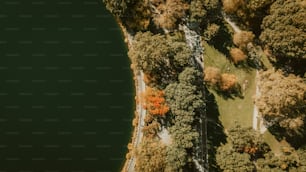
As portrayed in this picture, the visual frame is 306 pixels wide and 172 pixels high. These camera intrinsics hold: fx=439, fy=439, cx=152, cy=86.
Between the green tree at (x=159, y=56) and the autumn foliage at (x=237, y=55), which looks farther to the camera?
the autumn foliage at (x=237, y=55)

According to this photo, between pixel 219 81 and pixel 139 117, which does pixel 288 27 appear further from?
pixel 139 117

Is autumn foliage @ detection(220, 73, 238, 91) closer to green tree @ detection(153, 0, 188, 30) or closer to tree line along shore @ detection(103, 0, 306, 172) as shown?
tree line along shore @ detection(103, 0, 306, 172)

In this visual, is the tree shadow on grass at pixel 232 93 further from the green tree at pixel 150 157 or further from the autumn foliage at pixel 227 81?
the green tree at pixel 150 157

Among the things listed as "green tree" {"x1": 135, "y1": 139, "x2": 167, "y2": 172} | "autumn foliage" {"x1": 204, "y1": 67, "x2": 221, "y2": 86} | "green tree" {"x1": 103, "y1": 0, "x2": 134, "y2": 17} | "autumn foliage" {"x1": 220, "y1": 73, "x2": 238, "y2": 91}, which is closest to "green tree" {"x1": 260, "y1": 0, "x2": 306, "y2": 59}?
"autumn foliage" {"x1": 220, "y1": 73, "x2": 238, "y2": 91}

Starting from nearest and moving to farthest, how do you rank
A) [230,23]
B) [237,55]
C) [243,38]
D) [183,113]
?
1. [183,113]
2. [243,38]
3. [237,55]
4. [230,23]

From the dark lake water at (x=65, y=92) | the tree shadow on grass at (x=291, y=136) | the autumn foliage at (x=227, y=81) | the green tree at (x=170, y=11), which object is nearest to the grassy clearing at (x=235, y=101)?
the autumn foliage at (x=227, y=81)

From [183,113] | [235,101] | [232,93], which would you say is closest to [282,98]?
[235,101]

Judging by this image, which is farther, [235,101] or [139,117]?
[139,117]
